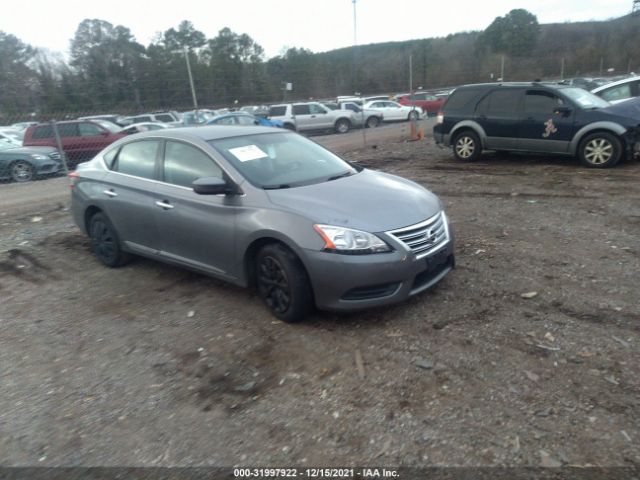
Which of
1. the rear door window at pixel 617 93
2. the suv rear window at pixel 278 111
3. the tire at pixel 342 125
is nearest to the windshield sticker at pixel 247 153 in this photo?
the rear door window at pixel 617 93

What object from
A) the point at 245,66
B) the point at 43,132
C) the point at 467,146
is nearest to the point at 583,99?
the point at 467,146

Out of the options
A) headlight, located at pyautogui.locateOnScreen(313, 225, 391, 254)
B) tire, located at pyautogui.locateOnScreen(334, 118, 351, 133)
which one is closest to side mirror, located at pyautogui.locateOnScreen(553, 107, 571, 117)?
headlight, located at pyautogui.locateOnScreen(313, 225, 391, 254)

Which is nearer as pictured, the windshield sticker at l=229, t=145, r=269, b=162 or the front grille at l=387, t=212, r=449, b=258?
the front grille at l=387, t=212, r=449, b=258

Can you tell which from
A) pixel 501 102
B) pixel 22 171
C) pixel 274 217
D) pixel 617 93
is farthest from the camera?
pixel 22 171

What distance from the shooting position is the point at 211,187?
4121mm

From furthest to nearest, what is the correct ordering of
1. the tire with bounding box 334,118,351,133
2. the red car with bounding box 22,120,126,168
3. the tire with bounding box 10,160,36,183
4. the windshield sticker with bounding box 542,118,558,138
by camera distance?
the tire with bounding box 334,118,351,133 → the red car with bounding box 22,120,126,168 → the tire with bounding box 10,160,36,183 → the windshield sticker with bounding box 542,118,558,138

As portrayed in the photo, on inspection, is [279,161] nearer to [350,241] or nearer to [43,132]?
[350,241]

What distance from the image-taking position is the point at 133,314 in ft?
14.7

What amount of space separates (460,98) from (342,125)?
14.2 m

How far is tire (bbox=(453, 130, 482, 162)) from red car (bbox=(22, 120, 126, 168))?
10.5 metres

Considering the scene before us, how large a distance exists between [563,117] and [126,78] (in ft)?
47.2

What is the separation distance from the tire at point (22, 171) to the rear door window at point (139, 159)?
31.7 feet

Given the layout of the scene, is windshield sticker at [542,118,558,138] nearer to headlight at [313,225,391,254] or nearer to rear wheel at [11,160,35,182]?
headlight at [313,225,391,254]

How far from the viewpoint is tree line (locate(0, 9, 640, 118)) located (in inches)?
637
